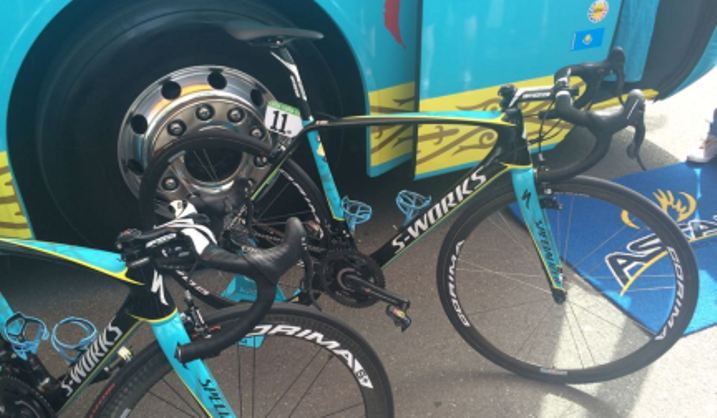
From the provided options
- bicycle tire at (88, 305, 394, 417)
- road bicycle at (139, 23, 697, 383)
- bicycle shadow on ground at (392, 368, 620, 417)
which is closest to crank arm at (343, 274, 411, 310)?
road bicycle at (139, 23, 697, 383)

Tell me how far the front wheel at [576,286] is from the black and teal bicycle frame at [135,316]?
0.97 m

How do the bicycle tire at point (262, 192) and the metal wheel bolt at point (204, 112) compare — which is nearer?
the bicycle tire at point (262, 192)

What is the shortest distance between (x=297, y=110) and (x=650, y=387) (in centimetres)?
160

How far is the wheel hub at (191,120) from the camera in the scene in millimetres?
2248

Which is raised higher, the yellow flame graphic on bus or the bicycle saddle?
the bicycle saddle

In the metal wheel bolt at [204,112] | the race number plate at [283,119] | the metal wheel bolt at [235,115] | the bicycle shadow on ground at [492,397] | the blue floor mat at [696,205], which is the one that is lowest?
the blue floor mat at [696,205]

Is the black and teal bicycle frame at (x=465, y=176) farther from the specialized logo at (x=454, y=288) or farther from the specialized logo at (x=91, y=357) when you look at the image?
the specialized logo at (x=91, y=357)

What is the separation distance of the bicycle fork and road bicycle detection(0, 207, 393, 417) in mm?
718

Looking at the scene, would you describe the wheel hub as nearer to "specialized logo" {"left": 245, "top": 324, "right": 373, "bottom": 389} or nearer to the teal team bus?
the teal team bus

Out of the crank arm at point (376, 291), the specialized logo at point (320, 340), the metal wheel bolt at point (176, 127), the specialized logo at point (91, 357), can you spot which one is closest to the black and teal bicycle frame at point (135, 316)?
the specialized logo at point (91, 357)

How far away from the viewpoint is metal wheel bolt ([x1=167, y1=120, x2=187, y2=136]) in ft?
7.38

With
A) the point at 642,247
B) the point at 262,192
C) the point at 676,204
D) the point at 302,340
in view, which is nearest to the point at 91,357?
the point at 302,340

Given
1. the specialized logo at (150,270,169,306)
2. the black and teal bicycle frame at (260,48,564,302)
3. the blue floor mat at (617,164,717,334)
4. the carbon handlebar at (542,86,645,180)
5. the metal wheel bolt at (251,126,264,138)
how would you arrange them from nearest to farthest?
the specialized logo at (150,270,169,306)
the carbon handlebar at (542,86,645,180)
the black and teal bicycle frame at (260,48,564,302)
the metal wheel bolt at (251,126,264,138)
the blue floor mat at (617,164,717,334)

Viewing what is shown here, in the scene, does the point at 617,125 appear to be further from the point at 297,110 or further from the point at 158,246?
the point at 158,246
